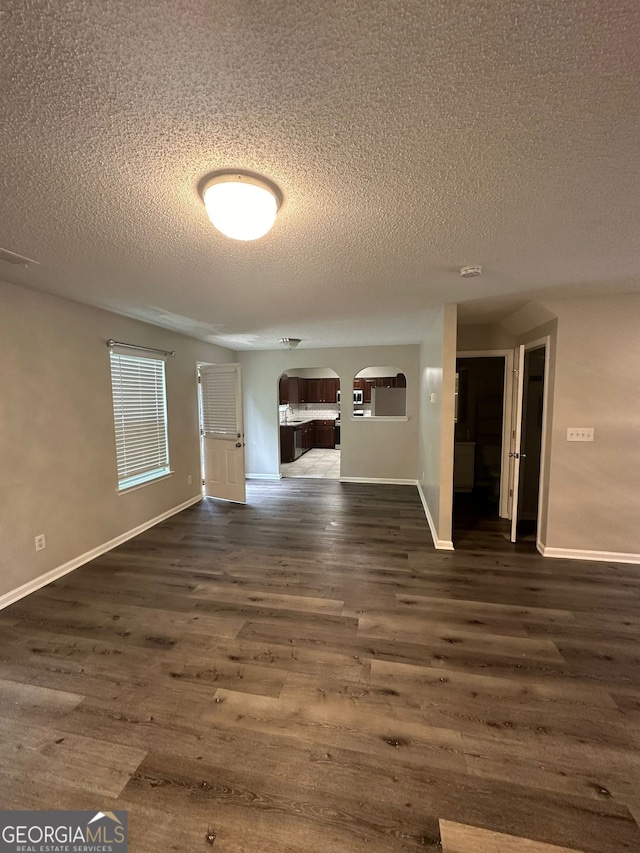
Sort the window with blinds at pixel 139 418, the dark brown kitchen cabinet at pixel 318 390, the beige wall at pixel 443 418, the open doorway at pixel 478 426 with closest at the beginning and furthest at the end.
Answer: the beige wall at pixel 443 418 < the window with blinds at pixel 139 418 < the open doorway at pixel 478 426 < the dark brown kitchen cabinet at pixel 318 390

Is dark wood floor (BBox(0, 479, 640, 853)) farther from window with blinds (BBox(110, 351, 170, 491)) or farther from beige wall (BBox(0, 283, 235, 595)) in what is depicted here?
window with blinds (BBox(110, 351, 170, 491))

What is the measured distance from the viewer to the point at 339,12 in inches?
30.8

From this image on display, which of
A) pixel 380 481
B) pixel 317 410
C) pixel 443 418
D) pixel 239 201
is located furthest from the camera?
pixel 317 410

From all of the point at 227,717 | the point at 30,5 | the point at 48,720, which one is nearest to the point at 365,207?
the point at 30,5

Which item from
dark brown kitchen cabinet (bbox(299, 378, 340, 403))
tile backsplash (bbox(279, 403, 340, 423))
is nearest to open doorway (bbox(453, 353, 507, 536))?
dark brown kitchen cabinet (bbox(299, 378, 340, 403))

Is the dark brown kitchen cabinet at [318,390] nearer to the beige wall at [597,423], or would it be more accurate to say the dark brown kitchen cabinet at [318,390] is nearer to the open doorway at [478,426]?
the open doorway at [478,426]

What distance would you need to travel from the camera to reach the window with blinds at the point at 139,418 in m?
3.71

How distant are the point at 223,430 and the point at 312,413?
5439 millimetres

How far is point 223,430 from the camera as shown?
515cm

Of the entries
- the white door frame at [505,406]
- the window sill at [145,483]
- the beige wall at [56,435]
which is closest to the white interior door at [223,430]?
the window sill at [145,483]

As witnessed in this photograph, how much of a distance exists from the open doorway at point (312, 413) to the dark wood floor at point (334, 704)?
5.51m

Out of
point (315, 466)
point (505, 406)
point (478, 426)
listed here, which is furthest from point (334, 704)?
point (315, 466)

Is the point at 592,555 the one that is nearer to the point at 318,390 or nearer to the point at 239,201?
the point at 239,201

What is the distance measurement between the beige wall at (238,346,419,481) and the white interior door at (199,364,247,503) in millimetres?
1433
